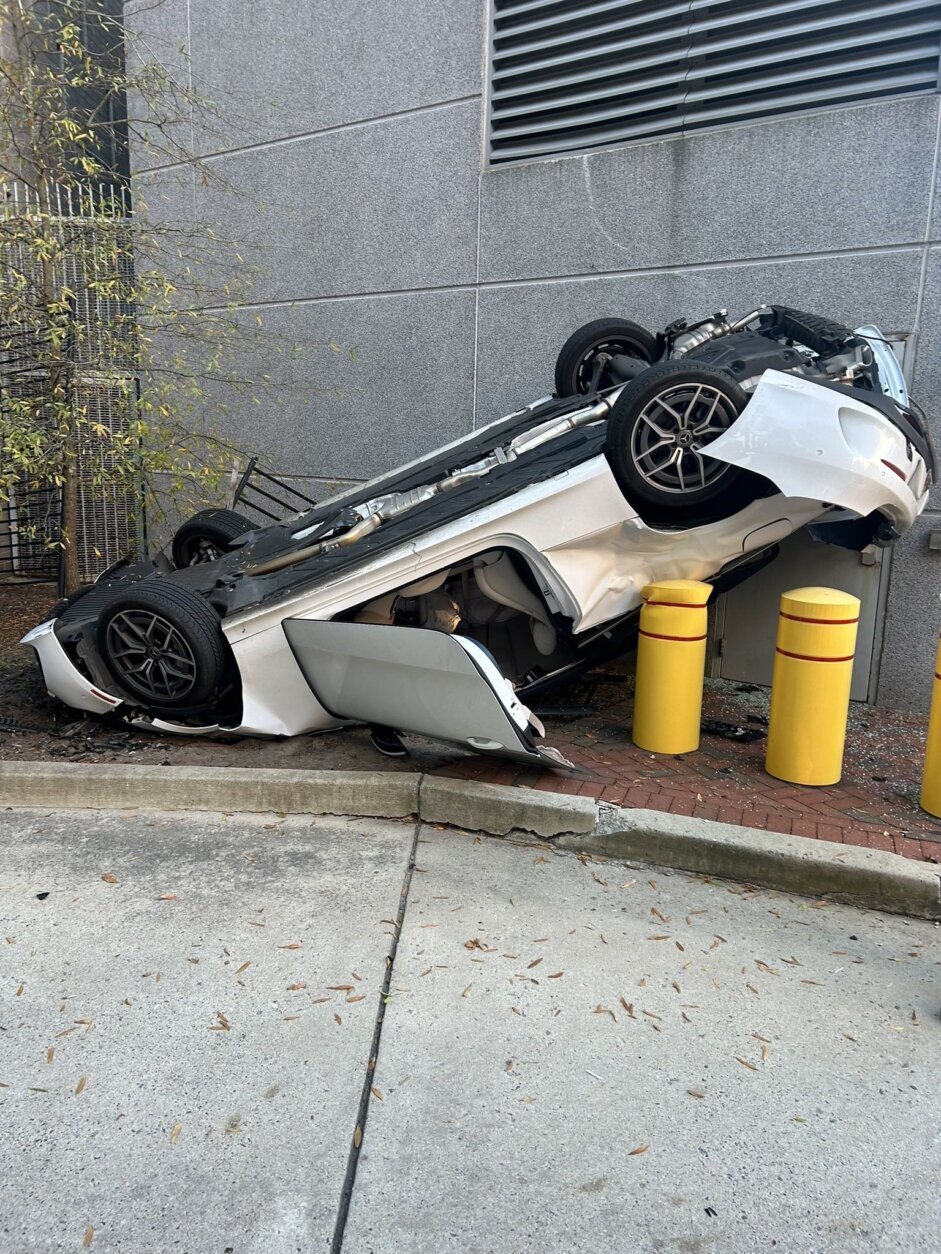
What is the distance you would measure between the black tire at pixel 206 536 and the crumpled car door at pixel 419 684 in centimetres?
191

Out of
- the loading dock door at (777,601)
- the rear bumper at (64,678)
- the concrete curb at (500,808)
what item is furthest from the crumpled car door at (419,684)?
the loading dock door at (777,601)

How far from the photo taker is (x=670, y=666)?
4.51m

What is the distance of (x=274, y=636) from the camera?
433 cm

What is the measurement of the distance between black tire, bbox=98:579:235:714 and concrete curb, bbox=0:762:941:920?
1.44 feet

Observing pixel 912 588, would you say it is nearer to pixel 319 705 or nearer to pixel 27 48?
pixel 319 705

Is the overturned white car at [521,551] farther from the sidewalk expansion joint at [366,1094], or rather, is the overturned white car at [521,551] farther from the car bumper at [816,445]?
the sidewalk expansion joint at [366,1094]

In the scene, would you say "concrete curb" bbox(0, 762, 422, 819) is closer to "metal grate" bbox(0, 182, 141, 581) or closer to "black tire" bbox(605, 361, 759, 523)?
"black tire" bbox(605, 361, 759, 523)

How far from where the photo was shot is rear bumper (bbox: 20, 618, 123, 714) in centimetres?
471

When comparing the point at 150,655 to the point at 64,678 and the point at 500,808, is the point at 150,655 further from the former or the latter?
the point at 500,808

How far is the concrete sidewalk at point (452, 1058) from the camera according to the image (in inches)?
78.5

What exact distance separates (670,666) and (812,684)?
0.71m

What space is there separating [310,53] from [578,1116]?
8.89 meters

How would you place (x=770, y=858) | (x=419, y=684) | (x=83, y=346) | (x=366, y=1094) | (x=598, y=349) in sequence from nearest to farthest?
(x=366, y=1094)
(x=770, y=858)
(x=419, y=684)
(x=598, y=349)
(x=83, y=346)

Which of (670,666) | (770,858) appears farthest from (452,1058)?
(670,666)
